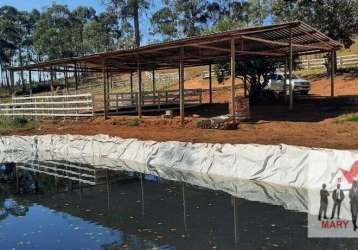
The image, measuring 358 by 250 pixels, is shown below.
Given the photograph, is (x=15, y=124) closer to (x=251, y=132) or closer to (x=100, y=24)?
(x=251, y=132)

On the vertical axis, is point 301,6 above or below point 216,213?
above

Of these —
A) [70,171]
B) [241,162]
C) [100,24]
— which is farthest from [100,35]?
[241,162]

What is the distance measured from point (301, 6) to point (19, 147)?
66.8 ft

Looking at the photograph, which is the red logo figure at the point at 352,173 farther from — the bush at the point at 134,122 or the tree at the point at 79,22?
the tree at the point at 79,22

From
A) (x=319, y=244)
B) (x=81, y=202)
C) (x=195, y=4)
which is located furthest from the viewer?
(x=195, y=4)

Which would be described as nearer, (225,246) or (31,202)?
(225,246)

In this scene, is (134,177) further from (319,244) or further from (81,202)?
(319,244)

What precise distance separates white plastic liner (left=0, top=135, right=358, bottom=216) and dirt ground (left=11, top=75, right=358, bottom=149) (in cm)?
105

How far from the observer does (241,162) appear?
13500 mm

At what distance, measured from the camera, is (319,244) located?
830 centimetres

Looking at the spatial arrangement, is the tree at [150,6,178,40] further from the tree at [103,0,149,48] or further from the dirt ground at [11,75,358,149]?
the dirt ground at [11,75,358,149]

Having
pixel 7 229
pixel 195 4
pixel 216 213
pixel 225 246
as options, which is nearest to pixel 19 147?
pixel 7 229

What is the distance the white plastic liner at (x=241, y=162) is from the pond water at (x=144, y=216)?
18 centimetres

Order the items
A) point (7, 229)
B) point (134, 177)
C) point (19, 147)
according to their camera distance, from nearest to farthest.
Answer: point (7, 229) < point (134, 177) < point (19, 147)
